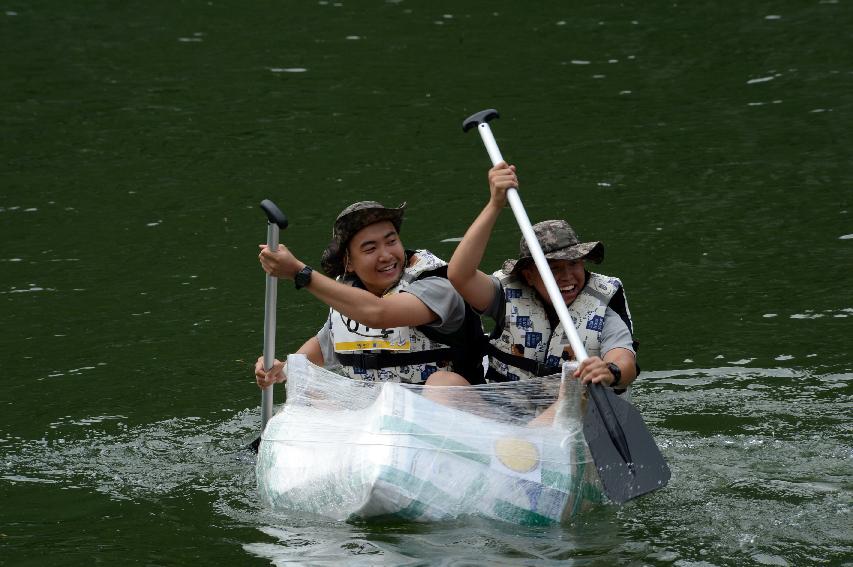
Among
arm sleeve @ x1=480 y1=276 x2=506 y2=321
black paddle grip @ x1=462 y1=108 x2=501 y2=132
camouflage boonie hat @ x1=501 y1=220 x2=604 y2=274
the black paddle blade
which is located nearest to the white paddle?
the black paddle blade

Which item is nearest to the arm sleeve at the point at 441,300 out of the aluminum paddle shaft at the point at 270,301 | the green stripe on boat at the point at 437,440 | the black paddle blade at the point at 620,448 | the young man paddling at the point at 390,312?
the young man paddling at the point at 390,312

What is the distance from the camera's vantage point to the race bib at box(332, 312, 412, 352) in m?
6.15

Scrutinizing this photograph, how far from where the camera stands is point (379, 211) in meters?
6.00

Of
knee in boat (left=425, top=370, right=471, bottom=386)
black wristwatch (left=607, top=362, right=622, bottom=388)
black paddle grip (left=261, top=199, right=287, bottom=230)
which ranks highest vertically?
black paddle grip (left=261, top=199, right=287, bottom=230)

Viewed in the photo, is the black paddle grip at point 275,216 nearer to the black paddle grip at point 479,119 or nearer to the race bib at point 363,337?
the race bib at point 363,337

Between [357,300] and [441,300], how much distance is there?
38 centimetres

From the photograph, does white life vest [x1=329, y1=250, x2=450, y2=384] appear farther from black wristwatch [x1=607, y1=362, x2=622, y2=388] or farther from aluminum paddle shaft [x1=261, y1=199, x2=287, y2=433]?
black wristwatch [x1=607, y1=362, x2=622, y2=388]

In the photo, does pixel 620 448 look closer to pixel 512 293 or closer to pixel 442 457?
pixel 442 457

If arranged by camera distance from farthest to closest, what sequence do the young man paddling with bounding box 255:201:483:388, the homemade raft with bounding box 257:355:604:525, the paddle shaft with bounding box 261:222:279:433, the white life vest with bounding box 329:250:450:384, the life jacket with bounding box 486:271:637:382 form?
the white life vest with bounding box 329:250:450:384 < the life jacket with bounding box 486:271:637:382 < the young man paddling with bounding box 255:201:483:388 < the paddle shaft with bounding box 261:222:279:433 < the homemade raft with bounding box 257:355:604:525

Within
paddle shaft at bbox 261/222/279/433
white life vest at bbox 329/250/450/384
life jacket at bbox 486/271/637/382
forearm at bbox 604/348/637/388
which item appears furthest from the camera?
white life vest at bbox 329/250/450/384

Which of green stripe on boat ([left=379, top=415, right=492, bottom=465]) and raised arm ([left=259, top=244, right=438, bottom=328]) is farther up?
raised arm ([left=259, top=244, right=438, bottom=328])

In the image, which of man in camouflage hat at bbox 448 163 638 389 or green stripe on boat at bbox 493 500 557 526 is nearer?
green stripe on boat at bbox 493 500 557 526

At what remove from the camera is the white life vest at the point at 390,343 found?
613 cm

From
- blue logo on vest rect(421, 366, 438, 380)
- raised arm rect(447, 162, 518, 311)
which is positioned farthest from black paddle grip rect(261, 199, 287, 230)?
blue logo on vest rect(421, 366, 438, 380)
